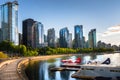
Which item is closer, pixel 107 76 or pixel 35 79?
pixel 107 76

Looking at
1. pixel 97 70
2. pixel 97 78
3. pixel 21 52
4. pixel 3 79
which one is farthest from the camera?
pixel 21 52

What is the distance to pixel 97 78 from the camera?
62719 mm

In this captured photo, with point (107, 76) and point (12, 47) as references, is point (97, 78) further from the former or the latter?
point (12, 47)

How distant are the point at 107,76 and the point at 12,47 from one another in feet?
459

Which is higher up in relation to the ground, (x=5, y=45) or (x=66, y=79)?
(x=5, y=45)

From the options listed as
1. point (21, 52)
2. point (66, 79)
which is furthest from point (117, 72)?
point (21, 52)

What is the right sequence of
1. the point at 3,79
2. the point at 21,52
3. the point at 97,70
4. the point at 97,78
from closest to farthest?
the point at 3,79
the point at 97,78
the point at 97,70
the point at 21,52

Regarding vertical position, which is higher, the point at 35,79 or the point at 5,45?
the point at 5,45

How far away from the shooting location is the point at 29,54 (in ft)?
655

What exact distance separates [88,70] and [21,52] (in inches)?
5213

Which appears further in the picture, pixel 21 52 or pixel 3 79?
pixel 21 52

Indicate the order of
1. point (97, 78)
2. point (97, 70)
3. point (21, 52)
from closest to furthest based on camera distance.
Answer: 1. point (97, 78)
2. point (97, 70)
3. point (21, 52)

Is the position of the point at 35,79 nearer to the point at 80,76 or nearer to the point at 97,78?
the point at 80,76

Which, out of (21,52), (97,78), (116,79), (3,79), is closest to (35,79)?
(3,79)
